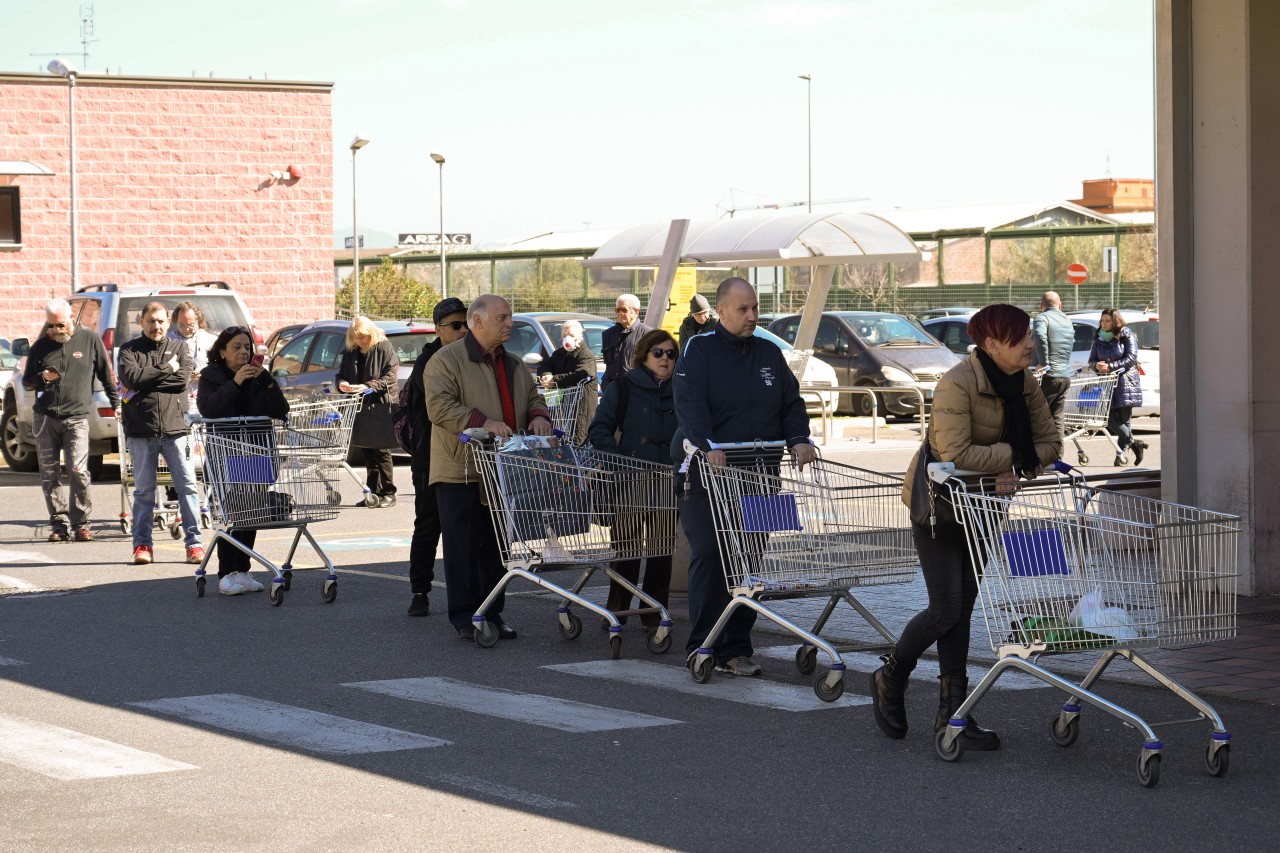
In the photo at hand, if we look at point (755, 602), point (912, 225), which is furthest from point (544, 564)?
point (912, 225)

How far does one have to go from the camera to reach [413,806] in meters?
6.02

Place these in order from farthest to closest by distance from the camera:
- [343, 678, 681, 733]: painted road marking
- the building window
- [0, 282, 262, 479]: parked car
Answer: the building window, [0, 282, 262, 479]: parked car, [343, 678, 681, 733]: painted road marking

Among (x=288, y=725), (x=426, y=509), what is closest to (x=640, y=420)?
(x=426, y=509)

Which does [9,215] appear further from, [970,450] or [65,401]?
[970,450]

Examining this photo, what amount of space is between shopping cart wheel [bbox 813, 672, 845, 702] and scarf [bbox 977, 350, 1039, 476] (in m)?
1.49

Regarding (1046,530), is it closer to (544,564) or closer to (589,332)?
(544,564)

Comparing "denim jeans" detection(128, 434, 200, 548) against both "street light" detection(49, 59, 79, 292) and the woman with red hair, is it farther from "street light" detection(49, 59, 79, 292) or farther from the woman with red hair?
"street light" detection(49, 59, 79, 292)

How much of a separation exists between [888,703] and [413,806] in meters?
2.05

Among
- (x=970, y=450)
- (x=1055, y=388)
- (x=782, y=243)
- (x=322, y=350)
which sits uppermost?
(x=782, y=243)

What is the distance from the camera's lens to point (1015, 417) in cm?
677

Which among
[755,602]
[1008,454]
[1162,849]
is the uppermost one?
[1008,454]

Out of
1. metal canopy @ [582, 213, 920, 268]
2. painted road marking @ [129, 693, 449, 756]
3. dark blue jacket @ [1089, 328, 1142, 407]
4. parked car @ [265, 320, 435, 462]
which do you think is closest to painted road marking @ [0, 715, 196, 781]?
painted road marking @ [129, 693, 449, 756]

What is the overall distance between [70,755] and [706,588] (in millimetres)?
3028

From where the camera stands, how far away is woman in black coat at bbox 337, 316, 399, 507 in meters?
16.8
